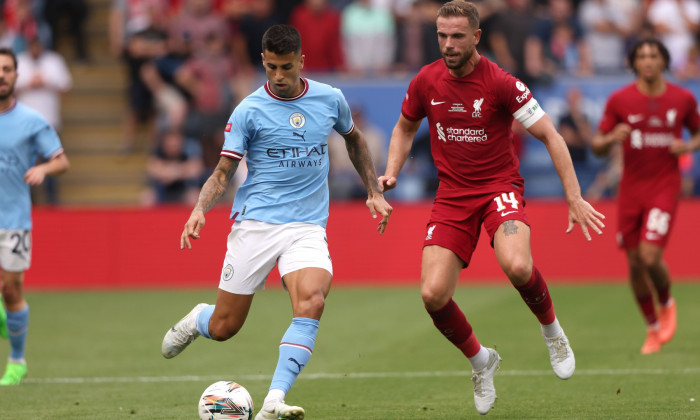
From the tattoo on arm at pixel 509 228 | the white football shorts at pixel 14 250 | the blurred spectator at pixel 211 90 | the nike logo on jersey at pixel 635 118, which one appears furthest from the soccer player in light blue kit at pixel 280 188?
the blurred spectator at pixel 211 90

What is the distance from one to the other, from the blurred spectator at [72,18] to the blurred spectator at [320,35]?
4461 millimetres

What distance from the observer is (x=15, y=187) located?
31.6ft

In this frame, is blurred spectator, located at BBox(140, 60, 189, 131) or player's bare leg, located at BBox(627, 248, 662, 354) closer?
player's bare leg, located at BBox(627, 248, 662, 354)

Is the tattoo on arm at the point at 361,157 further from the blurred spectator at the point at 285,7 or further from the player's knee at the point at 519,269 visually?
the blurred spectator at the point at 285,7

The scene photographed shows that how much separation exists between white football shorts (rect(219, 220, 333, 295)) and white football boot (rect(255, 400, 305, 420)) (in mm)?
1091

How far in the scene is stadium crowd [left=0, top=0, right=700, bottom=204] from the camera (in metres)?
18.2

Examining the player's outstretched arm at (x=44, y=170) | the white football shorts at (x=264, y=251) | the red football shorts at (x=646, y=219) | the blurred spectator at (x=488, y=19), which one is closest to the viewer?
the white football shorts at (x=264, y=251)

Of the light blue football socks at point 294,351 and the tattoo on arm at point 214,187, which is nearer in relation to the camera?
the light blue football socks at point 294,351

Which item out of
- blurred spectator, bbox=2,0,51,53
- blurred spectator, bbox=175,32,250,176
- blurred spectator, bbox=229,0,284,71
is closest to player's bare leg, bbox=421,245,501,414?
blurred spectator, bbox=175,32,250,176

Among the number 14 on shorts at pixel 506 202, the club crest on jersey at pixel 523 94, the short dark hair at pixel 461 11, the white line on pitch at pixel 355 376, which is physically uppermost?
the short dark hair at pixel 461 11

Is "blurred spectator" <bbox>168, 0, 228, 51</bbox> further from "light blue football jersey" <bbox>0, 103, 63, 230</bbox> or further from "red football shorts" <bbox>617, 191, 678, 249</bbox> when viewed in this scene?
"red football shorts" <bbox>617, 191, 678, 249</bbox>

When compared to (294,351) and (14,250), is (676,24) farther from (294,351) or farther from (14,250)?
(294,351)

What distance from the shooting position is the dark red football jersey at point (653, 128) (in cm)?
1083

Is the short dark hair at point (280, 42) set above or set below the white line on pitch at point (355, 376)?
above
